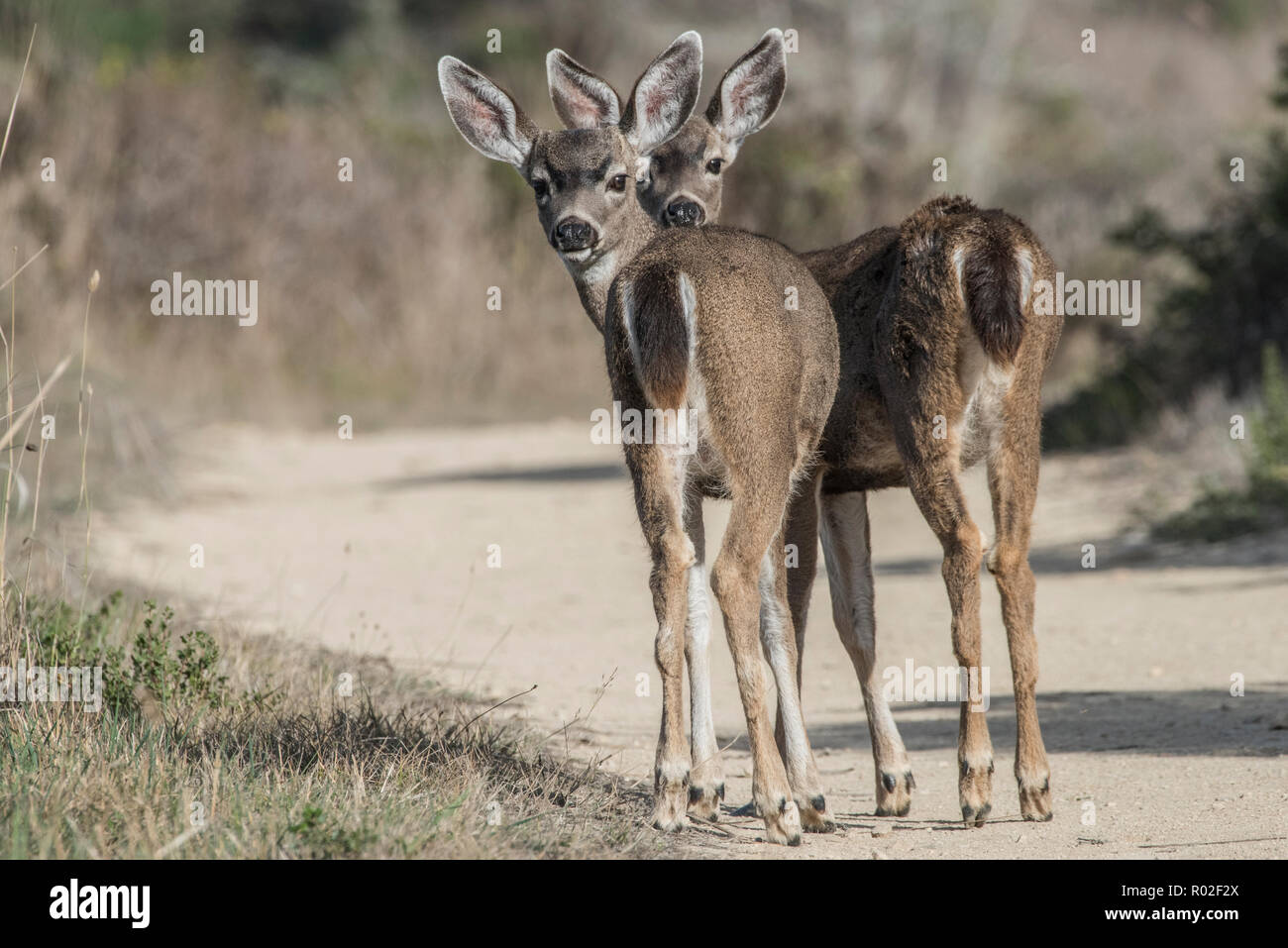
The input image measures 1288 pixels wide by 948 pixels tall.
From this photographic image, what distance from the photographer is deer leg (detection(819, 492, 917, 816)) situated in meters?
6.50

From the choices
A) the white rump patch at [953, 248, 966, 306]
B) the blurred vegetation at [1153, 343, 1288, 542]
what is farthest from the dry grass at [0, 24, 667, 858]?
the blurred vegetation at [1153, 343, 1288, 542]

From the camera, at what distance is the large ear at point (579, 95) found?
24.0 ft

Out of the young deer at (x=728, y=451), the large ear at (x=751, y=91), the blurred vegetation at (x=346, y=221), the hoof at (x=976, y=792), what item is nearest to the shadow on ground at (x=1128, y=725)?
the hoof at (x=976, y=792)

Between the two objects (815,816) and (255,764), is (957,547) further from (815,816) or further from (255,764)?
(255,764)

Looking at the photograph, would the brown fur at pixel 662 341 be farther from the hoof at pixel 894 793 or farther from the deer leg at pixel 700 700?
the hoof at pixel 894 793

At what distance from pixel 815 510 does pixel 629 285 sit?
4.18 feet

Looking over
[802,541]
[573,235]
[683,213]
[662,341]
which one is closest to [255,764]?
[662,341]

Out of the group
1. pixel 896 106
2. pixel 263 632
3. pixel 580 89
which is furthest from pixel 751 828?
pixel 896 106

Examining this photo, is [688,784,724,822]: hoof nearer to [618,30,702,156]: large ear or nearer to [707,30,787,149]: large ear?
[618,30,702,156]: large ear

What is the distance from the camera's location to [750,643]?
18.6 ft

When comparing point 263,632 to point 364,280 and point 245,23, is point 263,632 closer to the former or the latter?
point 364,280

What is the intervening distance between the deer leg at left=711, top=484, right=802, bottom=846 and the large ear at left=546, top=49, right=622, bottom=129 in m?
2.42

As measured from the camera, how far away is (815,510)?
6.49m
